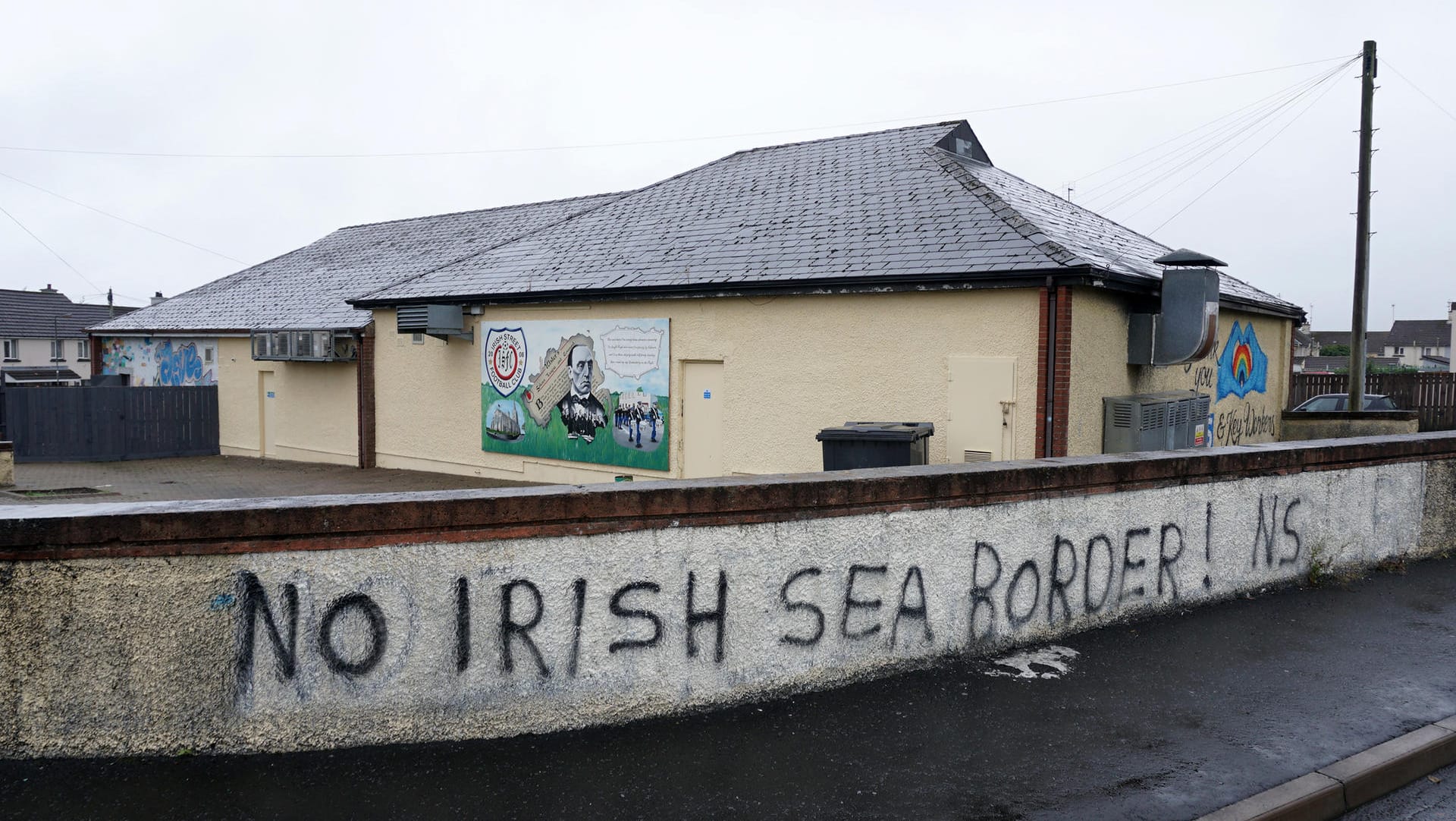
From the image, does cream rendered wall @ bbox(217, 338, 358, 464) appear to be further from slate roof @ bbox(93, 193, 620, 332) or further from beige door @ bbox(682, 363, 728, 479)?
beige door @ bbox(682, 363, 728, 479)

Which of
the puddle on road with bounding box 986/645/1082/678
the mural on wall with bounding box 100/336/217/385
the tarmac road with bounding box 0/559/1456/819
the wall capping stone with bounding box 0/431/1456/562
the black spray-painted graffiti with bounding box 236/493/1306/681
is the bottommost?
the tarmac road with bounding box 0/559/1456/819

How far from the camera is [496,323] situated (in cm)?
1622

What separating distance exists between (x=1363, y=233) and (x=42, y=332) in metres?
62.7

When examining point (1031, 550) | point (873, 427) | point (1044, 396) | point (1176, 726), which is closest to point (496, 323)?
point (873, 427)

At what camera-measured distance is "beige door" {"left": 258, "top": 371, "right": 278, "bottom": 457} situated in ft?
72.2

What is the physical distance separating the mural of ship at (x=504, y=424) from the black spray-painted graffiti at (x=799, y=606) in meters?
11.2

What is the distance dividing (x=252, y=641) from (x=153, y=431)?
2162 cm

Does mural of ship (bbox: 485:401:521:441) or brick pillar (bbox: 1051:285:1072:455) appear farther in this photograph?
mural of ship (bbox: 485:401:521:441)

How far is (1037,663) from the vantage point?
5.94m

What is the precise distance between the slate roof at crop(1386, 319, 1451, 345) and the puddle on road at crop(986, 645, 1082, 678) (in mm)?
102246

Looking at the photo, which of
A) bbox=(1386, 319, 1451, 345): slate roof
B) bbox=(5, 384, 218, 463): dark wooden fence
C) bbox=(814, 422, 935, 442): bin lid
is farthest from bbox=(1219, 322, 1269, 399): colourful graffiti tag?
bbox=(1386, 319, 1451, 345): slate roof

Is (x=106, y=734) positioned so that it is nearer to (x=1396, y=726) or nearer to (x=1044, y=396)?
(x=1396, y=726)

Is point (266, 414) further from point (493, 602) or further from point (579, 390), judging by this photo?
point (493, 602)

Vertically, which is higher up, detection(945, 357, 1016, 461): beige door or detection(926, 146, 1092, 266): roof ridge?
detection(926, 146, 1092, 266): roof ridge
